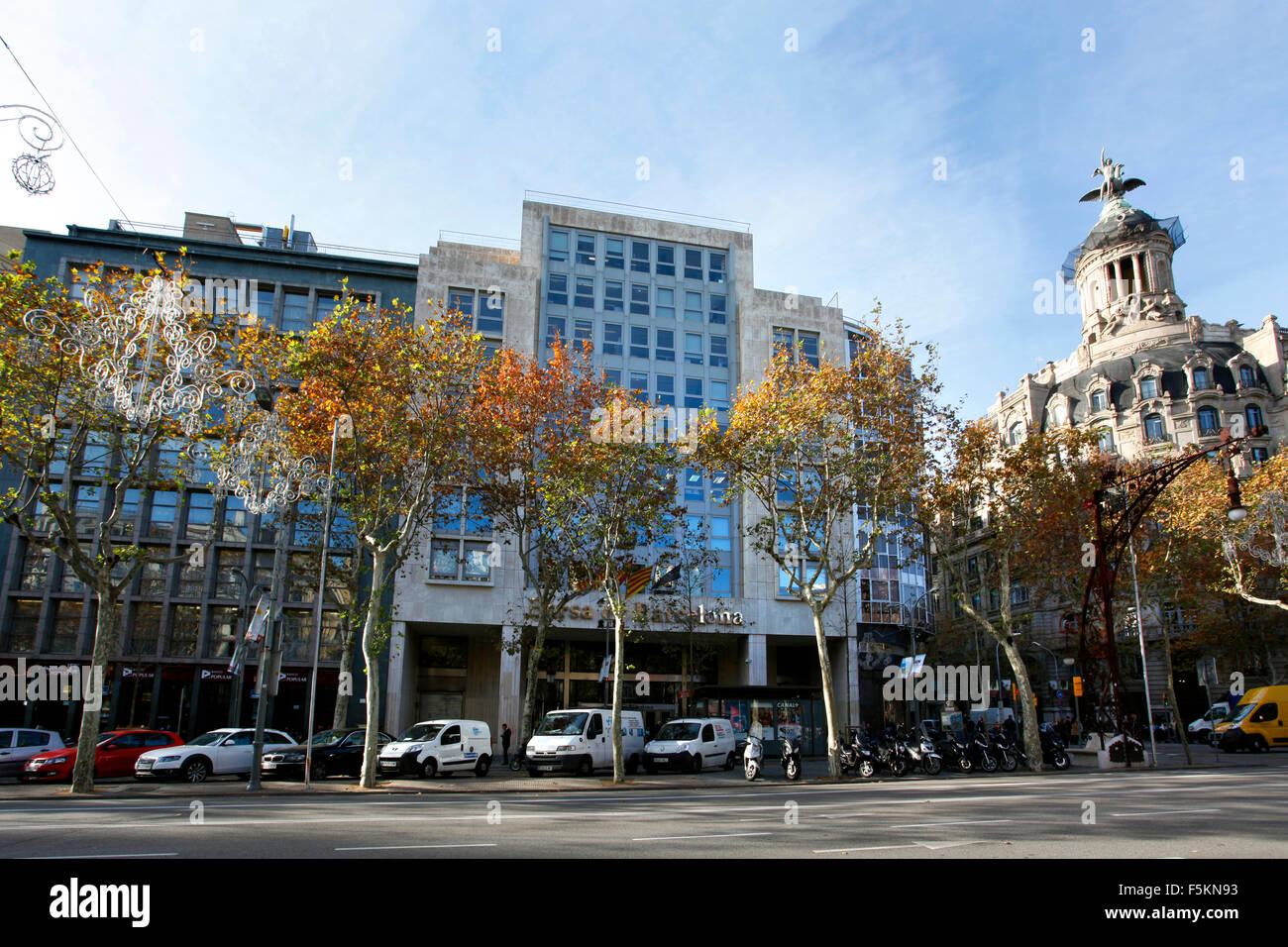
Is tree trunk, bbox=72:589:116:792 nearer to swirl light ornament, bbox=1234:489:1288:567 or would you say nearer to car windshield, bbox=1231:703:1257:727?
swirl light ornament, bbox=1234:489:1288:567

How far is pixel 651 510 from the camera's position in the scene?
25.5 m

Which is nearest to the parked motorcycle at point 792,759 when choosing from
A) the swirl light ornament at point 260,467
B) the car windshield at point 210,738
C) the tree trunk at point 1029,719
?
the tree trunk at point 1029,719

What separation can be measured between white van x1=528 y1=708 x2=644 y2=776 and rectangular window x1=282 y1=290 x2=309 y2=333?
2608cm

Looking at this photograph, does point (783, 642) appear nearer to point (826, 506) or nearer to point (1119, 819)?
point (826, 506)

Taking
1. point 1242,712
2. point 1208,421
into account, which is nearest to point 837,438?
point 1242,712

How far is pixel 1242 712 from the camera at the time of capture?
38.6 metres

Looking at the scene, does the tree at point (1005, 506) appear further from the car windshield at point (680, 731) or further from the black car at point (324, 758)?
the black car at point (324, 758)

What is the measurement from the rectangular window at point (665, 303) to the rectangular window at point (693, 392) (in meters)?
3.85

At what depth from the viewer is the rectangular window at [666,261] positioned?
157 feet

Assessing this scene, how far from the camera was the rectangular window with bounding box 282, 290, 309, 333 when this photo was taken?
42656mm

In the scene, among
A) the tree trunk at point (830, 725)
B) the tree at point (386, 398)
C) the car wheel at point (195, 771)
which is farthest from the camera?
the tree trunk at point (830, 725)

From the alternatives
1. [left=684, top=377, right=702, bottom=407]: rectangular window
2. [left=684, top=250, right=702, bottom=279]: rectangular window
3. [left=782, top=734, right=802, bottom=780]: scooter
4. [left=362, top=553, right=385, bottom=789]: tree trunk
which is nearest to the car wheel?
[left=362, top=553, right=385, bottom=789]: tree trunk

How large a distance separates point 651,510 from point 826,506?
6.26 metres
